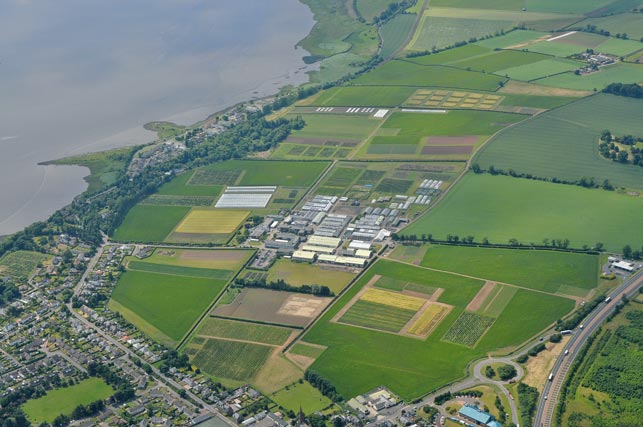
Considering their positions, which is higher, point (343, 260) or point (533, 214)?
point (343, 260)

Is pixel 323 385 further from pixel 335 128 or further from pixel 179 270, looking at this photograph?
pixel 335 128

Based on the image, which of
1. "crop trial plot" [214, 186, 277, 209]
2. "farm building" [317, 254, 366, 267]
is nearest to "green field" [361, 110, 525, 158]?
"crop trial plot" [214, 186, 277, 209]

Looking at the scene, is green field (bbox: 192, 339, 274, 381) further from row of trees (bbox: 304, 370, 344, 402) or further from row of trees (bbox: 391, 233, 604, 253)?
row of trees (bbox: 391, 233, 604, 253)

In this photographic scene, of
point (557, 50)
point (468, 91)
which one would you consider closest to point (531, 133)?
point (468, 91)

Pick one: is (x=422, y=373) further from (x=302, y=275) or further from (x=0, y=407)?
(x=0, y=407)

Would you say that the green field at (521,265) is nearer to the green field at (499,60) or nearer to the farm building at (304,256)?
the farm building at (304,256)

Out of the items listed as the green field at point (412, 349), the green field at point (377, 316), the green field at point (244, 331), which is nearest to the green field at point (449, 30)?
the green field at point (412, 349)

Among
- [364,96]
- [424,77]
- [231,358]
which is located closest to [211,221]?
[231,358]
